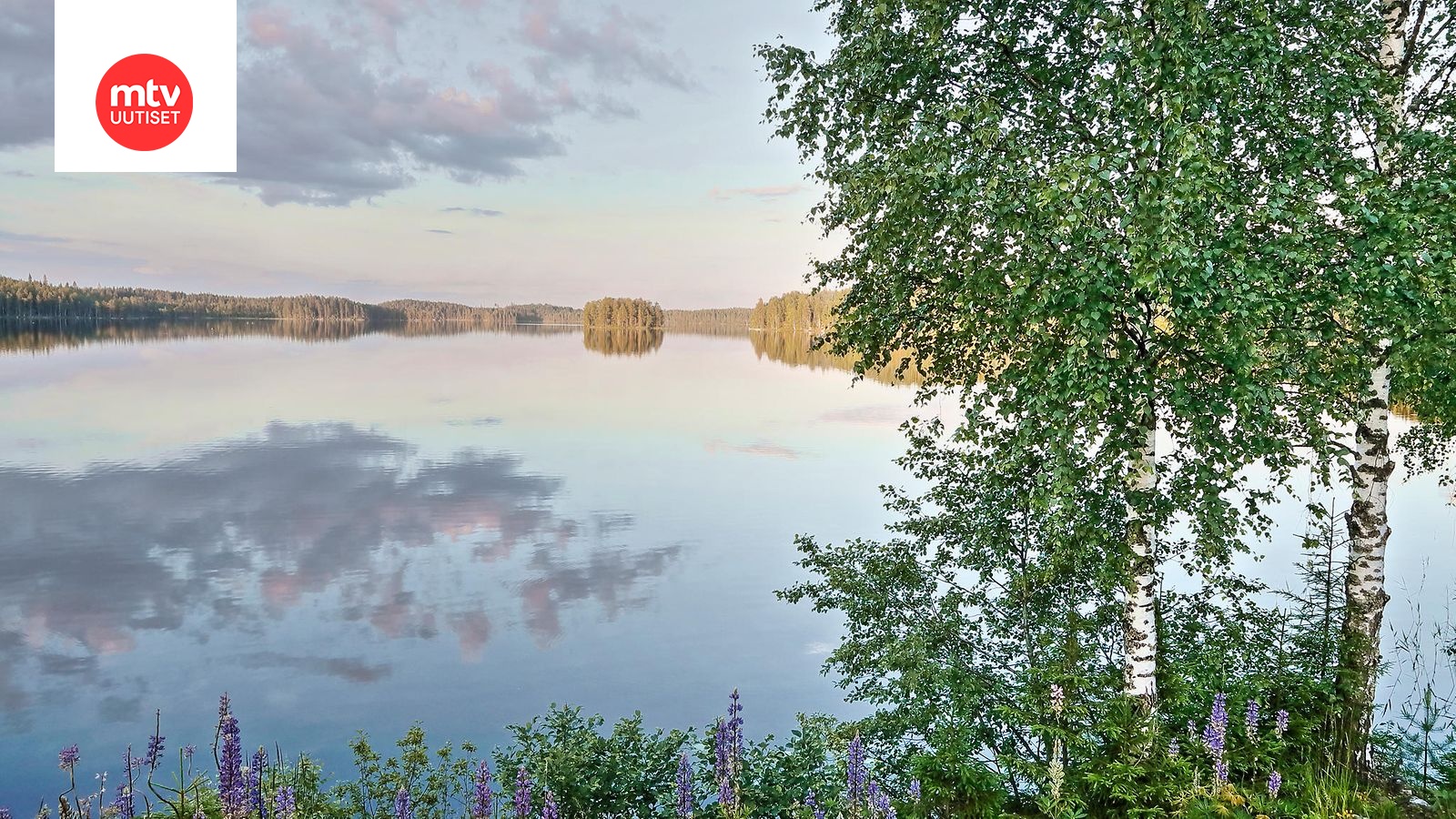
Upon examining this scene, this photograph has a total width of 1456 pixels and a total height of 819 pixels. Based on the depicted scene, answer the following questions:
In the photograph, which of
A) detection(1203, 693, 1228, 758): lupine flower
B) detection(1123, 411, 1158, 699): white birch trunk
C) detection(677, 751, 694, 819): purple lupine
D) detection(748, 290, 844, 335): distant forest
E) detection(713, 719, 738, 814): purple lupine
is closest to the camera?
detection(677, 751, 694, 819): purple lupine

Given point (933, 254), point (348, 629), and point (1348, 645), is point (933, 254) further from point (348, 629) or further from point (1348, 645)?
point (348, 629)

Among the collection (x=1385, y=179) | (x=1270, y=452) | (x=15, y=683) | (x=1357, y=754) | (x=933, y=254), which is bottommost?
(x=15, y=683)

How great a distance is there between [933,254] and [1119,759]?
5047mm

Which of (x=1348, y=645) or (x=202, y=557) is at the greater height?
(x=1348, y=645)

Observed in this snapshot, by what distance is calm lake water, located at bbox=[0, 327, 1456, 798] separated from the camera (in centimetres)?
1368

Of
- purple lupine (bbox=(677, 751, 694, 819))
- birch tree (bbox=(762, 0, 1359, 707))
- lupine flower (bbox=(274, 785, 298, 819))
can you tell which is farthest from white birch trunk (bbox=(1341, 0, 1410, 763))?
lupine flower (bbox=(274, 785, 298, 819))

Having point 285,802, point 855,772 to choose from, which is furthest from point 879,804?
point 285,802

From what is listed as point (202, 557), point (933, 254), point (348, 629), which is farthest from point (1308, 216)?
point (202, 557)

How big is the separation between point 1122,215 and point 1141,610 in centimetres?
399

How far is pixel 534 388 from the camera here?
5672 centimetres

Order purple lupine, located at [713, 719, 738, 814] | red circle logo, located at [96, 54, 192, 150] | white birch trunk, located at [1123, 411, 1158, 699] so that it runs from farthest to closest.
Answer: red circle logo, located at [96, 54, 192, 150] → white birch trunk, located at [1123, 411, 1158, 699] → purple lupine, located at [713, 719, 738, 814]

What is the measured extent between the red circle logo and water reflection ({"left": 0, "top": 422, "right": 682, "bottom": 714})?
33.7ft

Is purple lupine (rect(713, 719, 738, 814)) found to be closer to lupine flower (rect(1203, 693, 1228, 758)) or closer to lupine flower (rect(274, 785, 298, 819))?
lupine flower (rect(274, 785, 298, 819))

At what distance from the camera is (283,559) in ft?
67.3
